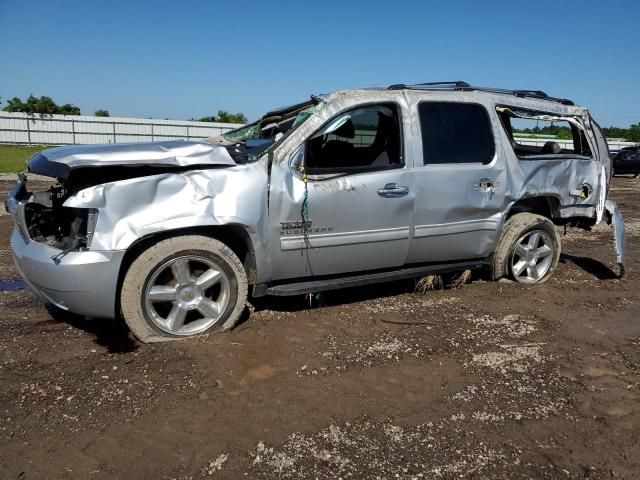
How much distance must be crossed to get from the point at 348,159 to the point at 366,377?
1786 mm

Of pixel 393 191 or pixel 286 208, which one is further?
pixel 393 191

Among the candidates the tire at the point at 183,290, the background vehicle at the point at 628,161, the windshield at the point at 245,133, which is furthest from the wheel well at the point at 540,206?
the background vehicle at the point at 628,161

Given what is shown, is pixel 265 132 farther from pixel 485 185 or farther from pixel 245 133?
pixel 485 185

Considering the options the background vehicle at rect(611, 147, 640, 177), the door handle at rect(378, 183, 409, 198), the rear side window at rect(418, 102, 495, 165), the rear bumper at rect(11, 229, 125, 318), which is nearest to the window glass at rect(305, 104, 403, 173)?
the door handle at rect(378, 183, 409, 198)

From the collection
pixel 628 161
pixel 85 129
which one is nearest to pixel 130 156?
pixel 628 161

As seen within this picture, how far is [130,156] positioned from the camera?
3.63 meters

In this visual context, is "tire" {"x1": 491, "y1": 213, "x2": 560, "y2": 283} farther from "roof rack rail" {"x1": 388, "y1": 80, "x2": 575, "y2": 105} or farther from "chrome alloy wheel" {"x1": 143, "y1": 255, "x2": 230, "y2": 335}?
"chrome alloy wheel" {"x1": 143, "y1": 255, "x2": 230, "y2": 335}

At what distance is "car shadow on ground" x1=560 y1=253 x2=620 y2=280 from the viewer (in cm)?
614

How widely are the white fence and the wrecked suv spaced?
Answer: 31.1 meters

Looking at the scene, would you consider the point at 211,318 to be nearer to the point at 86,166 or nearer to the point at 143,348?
the point at 143,348

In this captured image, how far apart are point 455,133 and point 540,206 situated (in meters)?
1.56

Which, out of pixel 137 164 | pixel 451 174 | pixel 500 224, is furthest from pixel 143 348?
pixel 500 224

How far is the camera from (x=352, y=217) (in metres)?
4.22

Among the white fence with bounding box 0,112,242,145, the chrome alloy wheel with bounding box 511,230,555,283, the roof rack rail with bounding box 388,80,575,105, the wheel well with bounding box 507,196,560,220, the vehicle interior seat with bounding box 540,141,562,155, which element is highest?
the white fence with bounding box 0,112,242,145
